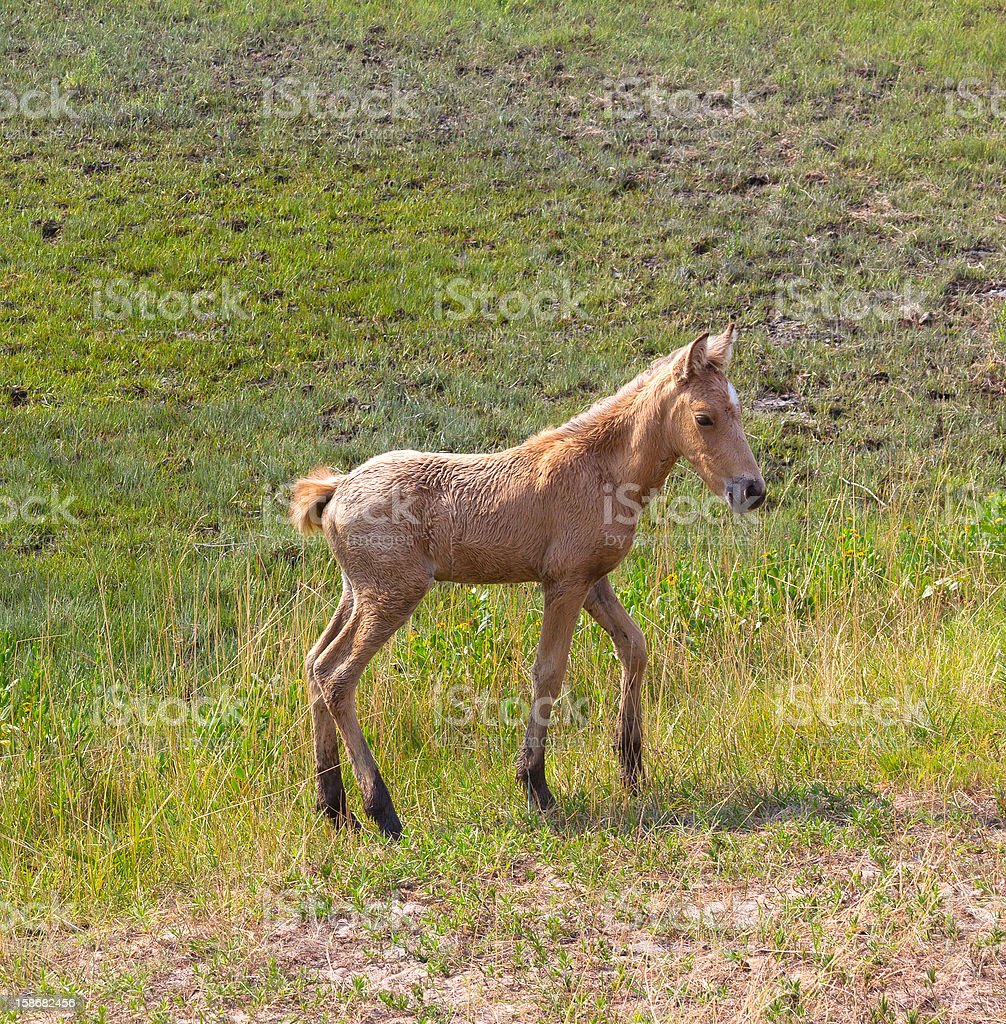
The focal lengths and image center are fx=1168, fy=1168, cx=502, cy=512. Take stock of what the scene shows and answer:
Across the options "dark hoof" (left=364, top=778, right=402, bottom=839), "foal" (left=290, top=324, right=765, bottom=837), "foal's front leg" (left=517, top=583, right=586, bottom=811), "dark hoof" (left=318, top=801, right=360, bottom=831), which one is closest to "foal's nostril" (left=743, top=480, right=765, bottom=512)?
"foal" (left=290, top=324, right=765, bottom=837)

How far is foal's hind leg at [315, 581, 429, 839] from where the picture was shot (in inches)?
175

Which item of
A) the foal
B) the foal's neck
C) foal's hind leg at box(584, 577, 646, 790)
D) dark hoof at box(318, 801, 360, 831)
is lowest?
dark hoof at box(318, 801, 360, 831)

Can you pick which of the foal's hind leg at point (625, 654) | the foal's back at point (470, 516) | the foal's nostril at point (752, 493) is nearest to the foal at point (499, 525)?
the foal's back at point (470, 516)

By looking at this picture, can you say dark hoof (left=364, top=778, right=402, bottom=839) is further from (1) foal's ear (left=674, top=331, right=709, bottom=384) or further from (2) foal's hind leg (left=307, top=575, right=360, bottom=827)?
(1) foal's ear (left=674, top=331, right=709, bottom=384)

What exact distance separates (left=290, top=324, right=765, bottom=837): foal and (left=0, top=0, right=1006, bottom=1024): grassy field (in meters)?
0.63

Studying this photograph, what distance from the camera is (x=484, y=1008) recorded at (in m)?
3.61

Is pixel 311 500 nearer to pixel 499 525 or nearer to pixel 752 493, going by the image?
pixel 499 525

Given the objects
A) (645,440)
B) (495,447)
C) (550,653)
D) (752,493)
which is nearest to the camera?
(752,493)

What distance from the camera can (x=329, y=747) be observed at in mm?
4684

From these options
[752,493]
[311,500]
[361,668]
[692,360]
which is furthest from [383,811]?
[692,360]

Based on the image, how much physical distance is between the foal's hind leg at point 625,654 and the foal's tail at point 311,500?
112cm

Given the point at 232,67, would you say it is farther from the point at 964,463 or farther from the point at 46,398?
the point at 964,463

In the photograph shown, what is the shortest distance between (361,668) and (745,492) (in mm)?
1587

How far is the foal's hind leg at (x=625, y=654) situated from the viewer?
4699mm
